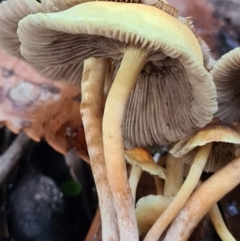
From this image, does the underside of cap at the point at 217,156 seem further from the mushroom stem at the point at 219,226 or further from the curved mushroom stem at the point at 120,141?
the curved mushroom stem at the point at 120,141

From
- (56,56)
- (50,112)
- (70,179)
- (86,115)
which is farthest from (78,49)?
(70,179)

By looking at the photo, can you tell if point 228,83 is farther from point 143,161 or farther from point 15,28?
point 15,28

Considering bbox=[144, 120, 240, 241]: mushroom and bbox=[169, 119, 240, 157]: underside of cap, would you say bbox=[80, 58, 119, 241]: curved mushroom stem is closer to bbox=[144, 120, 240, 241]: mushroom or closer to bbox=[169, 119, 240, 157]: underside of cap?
bbox=[144, 120, 240, 241]: mushroom

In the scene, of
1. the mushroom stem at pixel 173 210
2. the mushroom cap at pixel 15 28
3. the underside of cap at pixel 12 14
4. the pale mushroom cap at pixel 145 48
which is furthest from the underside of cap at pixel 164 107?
the underside of cap at pixel 12 14

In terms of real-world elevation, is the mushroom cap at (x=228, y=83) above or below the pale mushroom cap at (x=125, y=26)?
below

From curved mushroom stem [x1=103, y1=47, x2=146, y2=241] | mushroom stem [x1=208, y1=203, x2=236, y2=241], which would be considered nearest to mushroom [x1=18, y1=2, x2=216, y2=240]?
curved mushroom stem [x1=103, y1=47, x2=146, y2=241]

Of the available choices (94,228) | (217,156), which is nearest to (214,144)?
(217,156)
